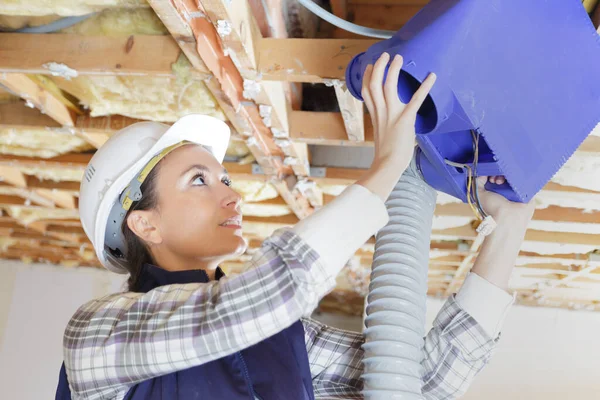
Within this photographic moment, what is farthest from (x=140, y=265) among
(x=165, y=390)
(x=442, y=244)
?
(x=442, y=244)

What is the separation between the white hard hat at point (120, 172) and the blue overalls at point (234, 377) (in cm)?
22

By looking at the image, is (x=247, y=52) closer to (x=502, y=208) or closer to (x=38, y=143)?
(x=502, y=208)

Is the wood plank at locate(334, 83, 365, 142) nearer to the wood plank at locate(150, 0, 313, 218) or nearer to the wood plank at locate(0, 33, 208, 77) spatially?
the wood plank at locate(150, 0, 313, 218)

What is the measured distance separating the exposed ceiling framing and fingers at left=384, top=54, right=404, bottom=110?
0.64m

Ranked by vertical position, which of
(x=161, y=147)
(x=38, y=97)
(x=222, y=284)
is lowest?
(x=222, y=284)

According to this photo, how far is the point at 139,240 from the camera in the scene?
1.32m

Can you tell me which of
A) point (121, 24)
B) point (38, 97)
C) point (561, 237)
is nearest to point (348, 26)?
point (121, 24)

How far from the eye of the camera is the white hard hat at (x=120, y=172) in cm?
130

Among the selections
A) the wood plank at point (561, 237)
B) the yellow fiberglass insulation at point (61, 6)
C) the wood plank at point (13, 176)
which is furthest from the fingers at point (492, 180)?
the wood plank at point (13, 176)

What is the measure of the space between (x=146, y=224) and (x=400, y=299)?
22.3 inches

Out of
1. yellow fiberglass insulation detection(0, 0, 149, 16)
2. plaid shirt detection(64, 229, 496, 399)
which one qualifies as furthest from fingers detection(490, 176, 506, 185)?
Result: yellow fiberglass insulation detection(0, 0, 149, 16)

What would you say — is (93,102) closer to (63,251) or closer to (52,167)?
(52,167)

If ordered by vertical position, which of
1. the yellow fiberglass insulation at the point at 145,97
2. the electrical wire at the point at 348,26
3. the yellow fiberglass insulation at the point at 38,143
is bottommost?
the electrical wire at the point at 348,26

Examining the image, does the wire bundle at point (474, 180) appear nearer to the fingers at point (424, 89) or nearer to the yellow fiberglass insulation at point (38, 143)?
the fingers at point (424, 89)
